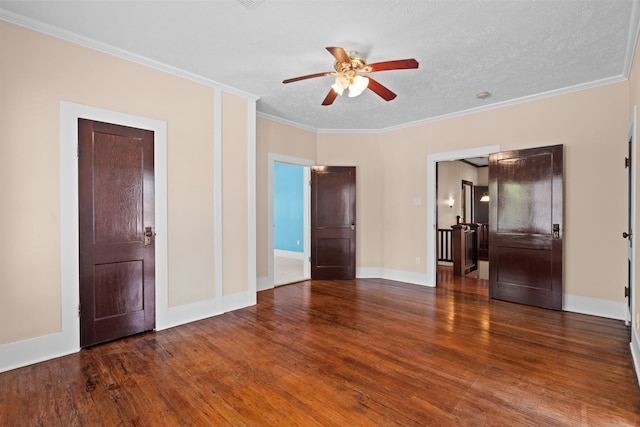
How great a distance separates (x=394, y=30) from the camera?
8.82ft

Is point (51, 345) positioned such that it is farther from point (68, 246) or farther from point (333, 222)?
point (333, 222)

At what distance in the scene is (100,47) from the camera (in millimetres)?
2957

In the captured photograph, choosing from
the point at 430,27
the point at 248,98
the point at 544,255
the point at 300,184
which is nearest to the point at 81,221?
the point at 248,98

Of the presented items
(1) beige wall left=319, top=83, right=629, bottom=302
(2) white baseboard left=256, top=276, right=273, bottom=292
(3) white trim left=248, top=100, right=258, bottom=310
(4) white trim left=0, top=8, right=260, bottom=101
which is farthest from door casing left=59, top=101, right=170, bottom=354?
(1) beige wall left=319, top=83, right=629, bottom=302

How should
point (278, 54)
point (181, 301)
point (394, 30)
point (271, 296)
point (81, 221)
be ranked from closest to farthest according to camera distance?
point (394, 30)
point (81, 221)
point (278, 54)
point (181, 301)
point (271, 296)

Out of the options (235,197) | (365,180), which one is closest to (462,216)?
(365,180)

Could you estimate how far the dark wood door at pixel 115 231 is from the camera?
2.93 metres

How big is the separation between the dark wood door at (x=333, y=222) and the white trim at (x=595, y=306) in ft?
10.3

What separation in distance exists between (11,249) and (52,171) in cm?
70

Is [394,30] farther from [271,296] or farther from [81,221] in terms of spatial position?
[271,296]

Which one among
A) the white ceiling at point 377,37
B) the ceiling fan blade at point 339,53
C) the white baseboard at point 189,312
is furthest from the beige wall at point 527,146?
the ceiling fan blade at point 339,53

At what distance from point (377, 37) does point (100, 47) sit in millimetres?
2566

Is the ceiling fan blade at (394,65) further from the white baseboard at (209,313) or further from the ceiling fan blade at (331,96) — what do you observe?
the white baseboard at (209,313)

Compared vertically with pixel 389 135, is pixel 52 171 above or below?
below
